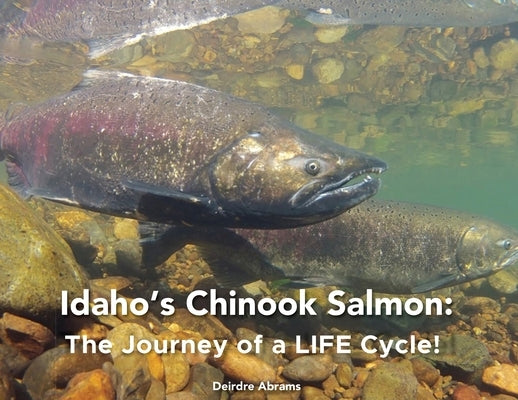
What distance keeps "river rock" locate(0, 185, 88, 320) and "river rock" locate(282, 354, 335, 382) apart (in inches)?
73.6

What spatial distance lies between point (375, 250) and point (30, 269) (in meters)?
3.93

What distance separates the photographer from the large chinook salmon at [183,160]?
3221 millimetres

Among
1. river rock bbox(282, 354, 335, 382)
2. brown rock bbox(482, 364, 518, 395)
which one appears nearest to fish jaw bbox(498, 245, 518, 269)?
brown rock bbox(482, 364, 518, 395)

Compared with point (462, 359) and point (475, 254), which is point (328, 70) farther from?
point (462, 359)

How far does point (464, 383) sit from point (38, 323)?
389cm

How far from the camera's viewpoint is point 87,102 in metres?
3.79

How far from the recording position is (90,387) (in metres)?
2.32

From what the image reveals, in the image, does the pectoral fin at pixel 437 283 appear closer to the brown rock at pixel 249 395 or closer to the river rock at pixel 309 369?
the river rock at pixel 309 369

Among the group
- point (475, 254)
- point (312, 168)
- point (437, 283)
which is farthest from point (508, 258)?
point (312, 168)

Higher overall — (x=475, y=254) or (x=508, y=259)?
(x=475, y=254)

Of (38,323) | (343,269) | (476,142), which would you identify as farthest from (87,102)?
(476,142)

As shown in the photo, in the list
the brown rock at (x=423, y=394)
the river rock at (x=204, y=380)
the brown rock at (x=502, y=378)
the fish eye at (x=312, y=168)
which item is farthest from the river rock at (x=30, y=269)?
the brown rock at (x=502, y=378)

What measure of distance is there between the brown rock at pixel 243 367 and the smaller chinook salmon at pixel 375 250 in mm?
1321

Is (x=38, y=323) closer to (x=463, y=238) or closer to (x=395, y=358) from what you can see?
(x=395, y=358)
